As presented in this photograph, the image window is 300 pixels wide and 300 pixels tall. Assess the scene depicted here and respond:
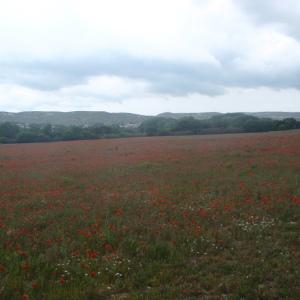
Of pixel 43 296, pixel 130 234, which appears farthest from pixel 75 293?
pixel 130 234

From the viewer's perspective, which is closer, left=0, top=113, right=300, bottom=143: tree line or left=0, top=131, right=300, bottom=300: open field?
left=0, top=131, right=300, bottom=300: open field

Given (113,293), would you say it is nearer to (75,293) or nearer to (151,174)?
(75,293)

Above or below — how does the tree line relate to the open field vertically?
above

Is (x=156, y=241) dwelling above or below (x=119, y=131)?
below

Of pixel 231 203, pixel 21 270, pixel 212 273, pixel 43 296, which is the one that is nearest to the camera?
pixel 43 296

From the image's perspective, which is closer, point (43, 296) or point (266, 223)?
point (43, 296)

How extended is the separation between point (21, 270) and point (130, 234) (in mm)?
2753

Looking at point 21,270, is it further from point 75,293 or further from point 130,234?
point 130,234

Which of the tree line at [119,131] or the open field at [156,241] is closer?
the open field at [156,241]

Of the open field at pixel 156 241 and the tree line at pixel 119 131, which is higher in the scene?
the tree line at pixel 119 131

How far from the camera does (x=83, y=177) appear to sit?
19.4 meters

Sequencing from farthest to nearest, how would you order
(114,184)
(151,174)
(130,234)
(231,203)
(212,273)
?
(151,174) → (114,184) → (231,203) → (130,234) → (212,273)

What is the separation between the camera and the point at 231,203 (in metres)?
11.0

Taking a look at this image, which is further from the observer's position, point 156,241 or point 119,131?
point 119,131
